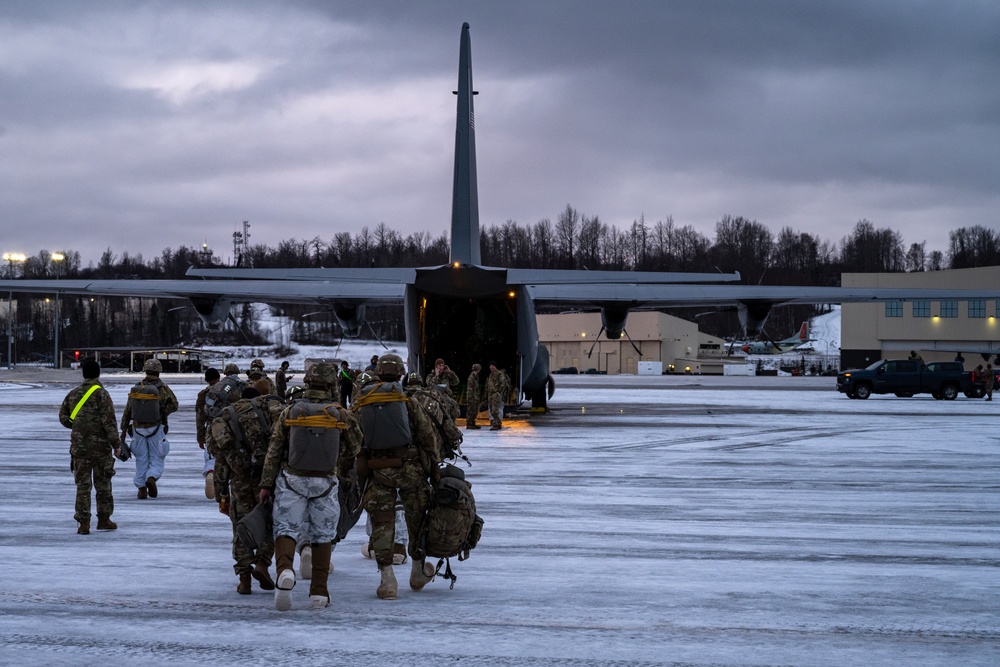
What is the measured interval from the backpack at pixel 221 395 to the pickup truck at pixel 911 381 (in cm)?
2723

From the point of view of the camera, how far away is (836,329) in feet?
375

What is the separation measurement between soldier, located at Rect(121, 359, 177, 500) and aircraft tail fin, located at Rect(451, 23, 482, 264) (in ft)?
29.6

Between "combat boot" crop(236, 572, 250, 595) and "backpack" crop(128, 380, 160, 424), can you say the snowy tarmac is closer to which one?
"combat boot" crop(236, 572, 250, 595)

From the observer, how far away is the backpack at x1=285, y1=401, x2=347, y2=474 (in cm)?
587

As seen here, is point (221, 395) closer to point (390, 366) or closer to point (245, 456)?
point (245, 456)

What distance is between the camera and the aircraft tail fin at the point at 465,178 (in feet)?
63.7

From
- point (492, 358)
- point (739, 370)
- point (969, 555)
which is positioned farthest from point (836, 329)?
point (969, 555)

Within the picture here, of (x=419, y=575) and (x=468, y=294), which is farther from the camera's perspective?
(x=468, y=294)

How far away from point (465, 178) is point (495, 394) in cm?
504

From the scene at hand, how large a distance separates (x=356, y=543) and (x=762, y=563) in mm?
3724

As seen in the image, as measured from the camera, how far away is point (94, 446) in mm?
8484

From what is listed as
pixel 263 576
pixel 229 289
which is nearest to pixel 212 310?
pixel 229 289

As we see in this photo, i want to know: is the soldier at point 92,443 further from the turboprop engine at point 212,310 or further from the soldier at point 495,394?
the turboprop engine at point 212,310

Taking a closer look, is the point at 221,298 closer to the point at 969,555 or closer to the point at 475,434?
the point at 475,434
